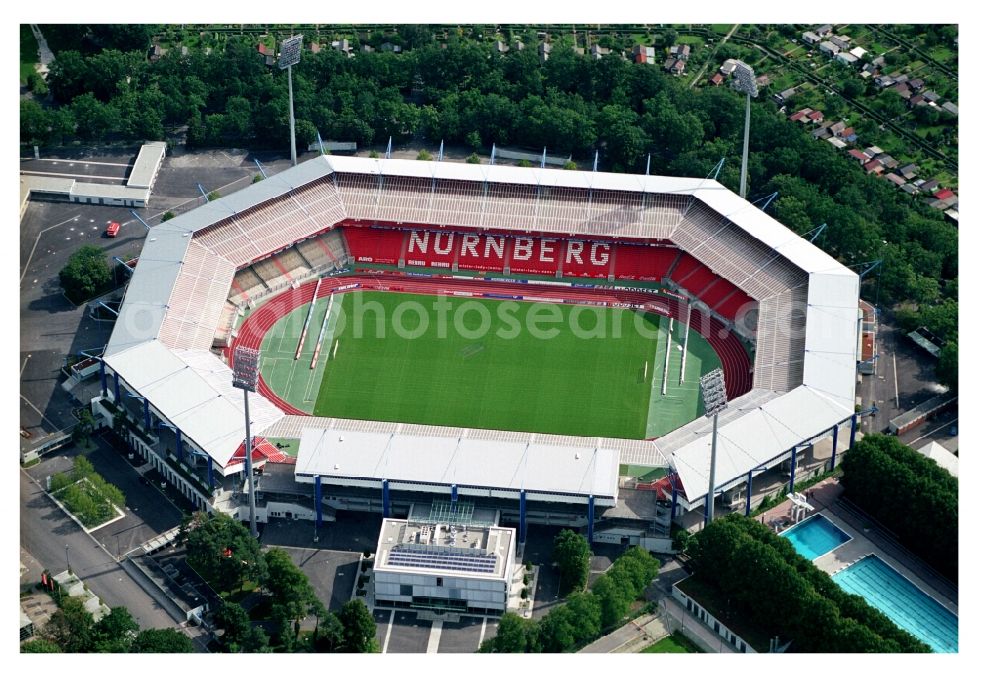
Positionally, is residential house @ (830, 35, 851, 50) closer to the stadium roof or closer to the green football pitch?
the green football pitch

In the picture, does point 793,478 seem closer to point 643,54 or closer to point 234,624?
point 234,624

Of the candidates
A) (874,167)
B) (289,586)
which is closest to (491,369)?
(289,586)

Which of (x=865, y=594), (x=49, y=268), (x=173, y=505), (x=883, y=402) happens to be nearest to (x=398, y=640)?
(x=173, y=505)

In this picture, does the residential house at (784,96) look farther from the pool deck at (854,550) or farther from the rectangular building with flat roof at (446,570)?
the rectangular building with flat roof at (446,570)

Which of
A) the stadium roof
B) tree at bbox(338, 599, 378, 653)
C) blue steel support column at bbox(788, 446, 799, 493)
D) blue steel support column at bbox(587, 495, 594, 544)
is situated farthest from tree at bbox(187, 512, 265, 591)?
blue steel support column at bbox(788, 446, 799, 493)

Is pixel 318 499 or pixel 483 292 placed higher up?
pixel 483 292

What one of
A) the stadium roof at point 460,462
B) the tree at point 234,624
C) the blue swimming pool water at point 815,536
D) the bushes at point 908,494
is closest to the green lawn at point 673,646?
the stadium roof at point 460,462

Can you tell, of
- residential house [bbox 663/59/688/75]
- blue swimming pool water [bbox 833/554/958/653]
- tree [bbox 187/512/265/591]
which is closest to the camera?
blue swimming pool water [bbox 833/554/958/653]
